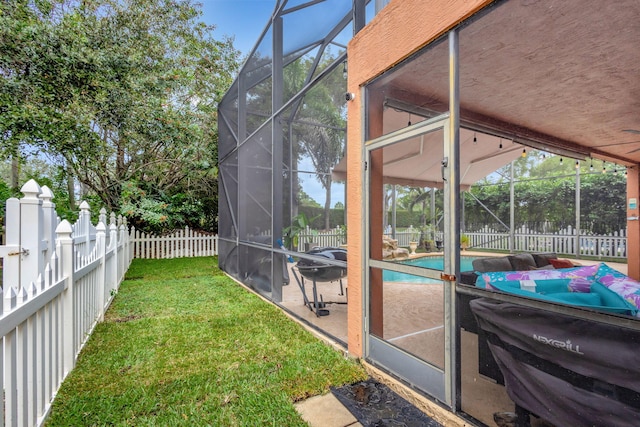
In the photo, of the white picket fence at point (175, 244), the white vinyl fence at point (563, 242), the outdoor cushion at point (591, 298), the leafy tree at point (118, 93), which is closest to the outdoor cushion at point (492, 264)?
the outdoor cushion at point (591, 298)

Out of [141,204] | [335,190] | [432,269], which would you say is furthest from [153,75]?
[432,269]

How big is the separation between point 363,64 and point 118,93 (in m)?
7.75

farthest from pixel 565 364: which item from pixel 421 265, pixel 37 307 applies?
pixel 37 307

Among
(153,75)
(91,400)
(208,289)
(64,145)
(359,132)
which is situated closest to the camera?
(91,400)

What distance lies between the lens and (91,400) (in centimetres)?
204

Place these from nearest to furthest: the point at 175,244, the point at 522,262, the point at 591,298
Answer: the point at 591,298 → the point at 522,262 → the point at 175,244

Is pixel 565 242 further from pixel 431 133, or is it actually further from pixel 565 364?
pixel 565 364

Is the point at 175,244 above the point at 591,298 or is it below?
below

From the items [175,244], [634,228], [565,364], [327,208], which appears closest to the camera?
[565,364]

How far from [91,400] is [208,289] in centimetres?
333

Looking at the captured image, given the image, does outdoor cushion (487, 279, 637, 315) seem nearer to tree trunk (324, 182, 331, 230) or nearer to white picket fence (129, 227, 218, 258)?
tree trunk (324, 182, 331, 230)

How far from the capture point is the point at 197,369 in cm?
250

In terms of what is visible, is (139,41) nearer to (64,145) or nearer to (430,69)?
(64,145)

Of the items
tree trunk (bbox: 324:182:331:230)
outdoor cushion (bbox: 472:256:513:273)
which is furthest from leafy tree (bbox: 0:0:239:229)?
outdoor cushion (bbox: 472:256:513:273)
